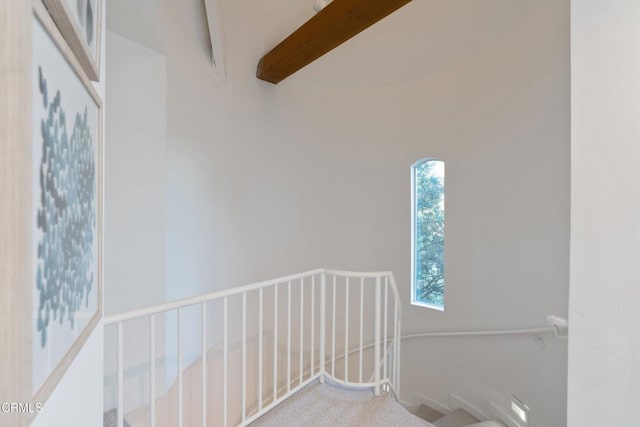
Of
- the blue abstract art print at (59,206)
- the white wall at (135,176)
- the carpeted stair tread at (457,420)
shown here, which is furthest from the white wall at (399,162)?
the blue abstract art print at (59,206)

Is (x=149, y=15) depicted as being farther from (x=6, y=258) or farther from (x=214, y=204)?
(x=6, y=258)

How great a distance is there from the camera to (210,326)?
243 cm

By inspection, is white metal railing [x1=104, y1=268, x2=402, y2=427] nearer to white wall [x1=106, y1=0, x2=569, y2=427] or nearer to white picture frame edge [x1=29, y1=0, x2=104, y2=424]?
white wall [x1=106, y1=0, x2=569, y2=427]

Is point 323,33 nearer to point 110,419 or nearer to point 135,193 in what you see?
point 135,193

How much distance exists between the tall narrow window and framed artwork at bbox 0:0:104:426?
3425 millimetres

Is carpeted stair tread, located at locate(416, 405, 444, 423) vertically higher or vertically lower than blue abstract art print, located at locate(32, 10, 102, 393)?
lower

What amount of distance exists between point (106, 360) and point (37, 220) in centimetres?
179

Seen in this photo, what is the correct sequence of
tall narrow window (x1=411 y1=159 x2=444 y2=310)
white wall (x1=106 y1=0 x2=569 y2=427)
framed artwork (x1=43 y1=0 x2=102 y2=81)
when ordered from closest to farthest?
framed artwork (x1=43 y1=0 x2=102 y2=81) < white wall (x1=106 y1=0 x2=569 y2=427) < tall narrow window (x1=411 y1=159 x2=444 y2=310)

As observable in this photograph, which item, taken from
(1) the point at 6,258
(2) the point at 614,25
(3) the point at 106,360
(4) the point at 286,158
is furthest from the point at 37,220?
(4) the point at 286,158

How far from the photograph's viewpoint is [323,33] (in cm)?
236

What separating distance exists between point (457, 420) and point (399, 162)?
2.72 meters

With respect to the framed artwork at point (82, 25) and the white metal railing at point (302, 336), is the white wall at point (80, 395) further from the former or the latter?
the framed artwork at point (82, 25)

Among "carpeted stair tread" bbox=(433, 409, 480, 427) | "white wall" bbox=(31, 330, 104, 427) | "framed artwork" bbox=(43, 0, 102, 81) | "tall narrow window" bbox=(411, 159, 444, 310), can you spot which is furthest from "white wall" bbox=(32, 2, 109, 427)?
"tall narrow window" bbox=(411, 159, 444, 310)

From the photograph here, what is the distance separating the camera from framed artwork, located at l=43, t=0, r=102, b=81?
478mm
